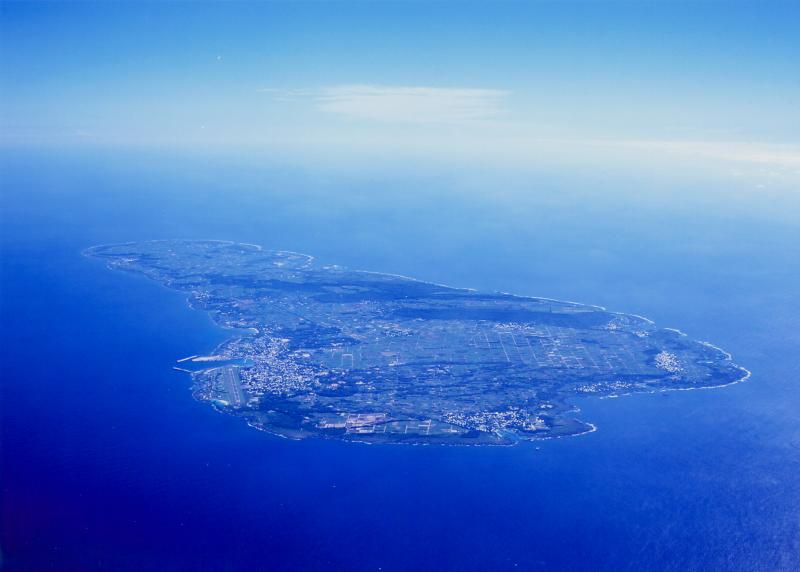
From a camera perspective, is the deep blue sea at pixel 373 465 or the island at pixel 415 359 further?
the island at pixel 415 359

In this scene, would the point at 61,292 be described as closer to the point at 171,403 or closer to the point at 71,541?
the point at 171,403

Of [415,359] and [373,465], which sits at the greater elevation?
[415,359]

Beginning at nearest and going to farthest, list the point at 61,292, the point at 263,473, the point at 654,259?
the point at 263,473 → the point at 61,292 → the point at 654,259

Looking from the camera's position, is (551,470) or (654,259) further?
(654,259)

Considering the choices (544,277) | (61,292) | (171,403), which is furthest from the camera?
(544,277)

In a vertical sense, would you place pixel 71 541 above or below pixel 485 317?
below

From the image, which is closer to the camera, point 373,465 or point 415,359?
point 373,465

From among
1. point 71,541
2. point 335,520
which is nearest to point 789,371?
point 335,520

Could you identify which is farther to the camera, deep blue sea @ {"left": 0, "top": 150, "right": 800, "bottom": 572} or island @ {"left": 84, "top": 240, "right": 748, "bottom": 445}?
island @ {"left": 84, "top": 240, "right": 748, "bottom": 445}
